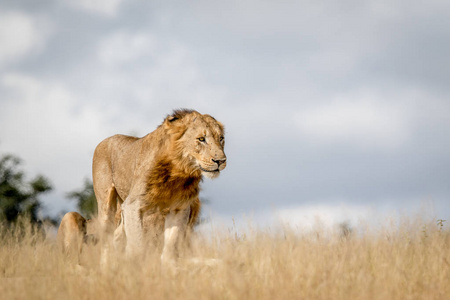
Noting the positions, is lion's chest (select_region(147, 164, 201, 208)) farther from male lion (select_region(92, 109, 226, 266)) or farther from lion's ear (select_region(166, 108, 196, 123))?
lion's ear (select_region(166, 108, 196, 123))

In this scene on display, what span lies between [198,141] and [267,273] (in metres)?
1.79

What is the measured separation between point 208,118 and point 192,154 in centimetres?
53

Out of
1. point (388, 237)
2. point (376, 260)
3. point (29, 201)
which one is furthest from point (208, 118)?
point (29, 201)

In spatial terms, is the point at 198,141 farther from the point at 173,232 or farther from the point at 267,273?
the point at 267,273

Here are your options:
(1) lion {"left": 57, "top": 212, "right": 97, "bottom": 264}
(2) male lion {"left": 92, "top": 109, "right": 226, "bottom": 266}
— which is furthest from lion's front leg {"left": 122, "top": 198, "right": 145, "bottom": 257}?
(1) lion {"left": 57, "top": 212, "right": 97, "bottom": 264}

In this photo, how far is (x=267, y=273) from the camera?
18.1 feet

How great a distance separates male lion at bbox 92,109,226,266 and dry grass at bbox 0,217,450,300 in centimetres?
46

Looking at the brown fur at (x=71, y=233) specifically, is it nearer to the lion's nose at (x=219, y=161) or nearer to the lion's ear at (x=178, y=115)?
the lion's ear at (x=178, y=115)

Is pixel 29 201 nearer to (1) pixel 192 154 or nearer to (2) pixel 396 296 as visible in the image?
(1) pixel 192 154

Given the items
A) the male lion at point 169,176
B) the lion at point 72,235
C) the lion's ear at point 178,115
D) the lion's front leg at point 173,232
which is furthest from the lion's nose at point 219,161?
the lion at point 72,235

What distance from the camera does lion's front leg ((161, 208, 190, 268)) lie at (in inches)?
258

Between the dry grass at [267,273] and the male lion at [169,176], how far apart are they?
0.46m

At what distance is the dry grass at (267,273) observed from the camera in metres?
5.08

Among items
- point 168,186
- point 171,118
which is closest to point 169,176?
point 168,186
